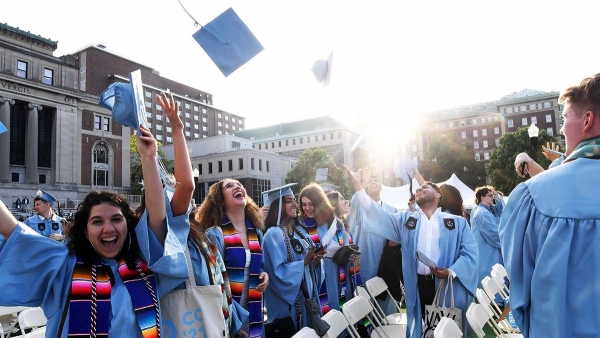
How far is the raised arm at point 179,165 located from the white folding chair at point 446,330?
6.86 feet

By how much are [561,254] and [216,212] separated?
8.42 ft

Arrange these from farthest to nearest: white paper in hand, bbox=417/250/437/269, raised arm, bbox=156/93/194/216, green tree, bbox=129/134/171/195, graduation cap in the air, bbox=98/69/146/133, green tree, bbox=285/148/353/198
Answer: green tree, bbox=129/134/171/195, green tree, bbox=285/148/353/198, white paper in hand, bbox=417/250/437/269, raised arm, bbox=156/93/194/216, graduation cap in the air, bbox=98/69/146/133

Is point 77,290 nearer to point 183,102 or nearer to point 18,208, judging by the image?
point 18,208

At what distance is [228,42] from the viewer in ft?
10.1

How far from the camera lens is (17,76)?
3784 cm

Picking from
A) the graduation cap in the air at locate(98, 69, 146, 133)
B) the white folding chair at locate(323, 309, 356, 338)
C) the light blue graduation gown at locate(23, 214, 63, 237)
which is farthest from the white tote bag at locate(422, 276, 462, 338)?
the light blue graduation gown at locate(23, 214, 63, 237)

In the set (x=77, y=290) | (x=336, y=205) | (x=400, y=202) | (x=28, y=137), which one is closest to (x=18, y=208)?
(x=28, y=137)

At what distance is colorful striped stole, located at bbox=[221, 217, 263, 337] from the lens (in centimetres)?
323

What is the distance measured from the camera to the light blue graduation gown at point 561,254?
1.63m

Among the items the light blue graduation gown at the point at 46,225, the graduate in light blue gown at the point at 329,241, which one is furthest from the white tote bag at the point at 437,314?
the light blue graduation gown at the point at 46,225

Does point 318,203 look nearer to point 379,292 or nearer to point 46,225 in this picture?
point 379,292

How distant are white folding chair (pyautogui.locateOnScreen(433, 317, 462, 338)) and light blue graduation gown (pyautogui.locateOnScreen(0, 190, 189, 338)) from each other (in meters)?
1.98

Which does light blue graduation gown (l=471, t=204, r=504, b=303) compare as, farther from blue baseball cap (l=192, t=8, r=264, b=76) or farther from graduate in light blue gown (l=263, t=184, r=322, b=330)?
blue baseball cap (l=192, t=8, r=264, b=76)

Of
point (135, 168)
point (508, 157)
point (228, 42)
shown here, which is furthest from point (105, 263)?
point (135, 168)
